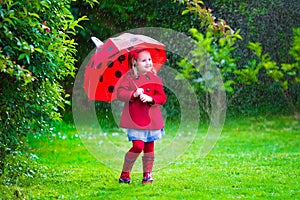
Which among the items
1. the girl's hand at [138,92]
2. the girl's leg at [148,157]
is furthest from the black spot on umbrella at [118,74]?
the girl's leg at [148,157]

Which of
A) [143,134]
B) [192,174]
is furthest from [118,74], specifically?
[192,174]

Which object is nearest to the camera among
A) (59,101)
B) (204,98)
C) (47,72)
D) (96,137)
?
(47,72)

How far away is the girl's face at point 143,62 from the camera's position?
5191 millimetres

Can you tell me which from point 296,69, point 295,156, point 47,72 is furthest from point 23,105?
point 296,69

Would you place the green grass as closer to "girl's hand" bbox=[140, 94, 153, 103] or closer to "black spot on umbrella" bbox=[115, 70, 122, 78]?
"girl's hand" bbox=[140, 94, 153, 103]

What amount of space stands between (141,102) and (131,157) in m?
0.48

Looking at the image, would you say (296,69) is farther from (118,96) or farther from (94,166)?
(118,96)

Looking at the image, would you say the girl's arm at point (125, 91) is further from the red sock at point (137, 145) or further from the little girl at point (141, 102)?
the red sock at point (137, 145)

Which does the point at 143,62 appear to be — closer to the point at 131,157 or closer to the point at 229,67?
Answer: the point at 131,157

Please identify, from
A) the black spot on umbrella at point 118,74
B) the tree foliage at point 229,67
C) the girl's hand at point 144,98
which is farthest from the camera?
the tree foliage at point 229,67

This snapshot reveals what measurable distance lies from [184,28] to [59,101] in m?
5.28

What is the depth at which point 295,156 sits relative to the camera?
275 inches

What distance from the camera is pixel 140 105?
5148 millimetres

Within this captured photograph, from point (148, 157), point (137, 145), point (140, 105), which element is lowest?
point (148, 157)
